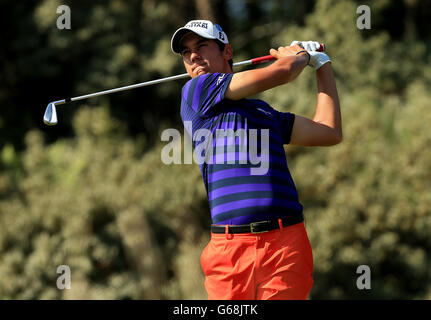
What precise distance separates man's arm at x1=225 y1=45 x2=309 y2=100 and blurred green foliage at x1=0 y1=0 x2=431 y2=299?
12.6 ft

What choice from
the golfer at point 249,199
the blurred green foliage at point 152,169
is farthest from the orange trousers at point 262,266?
the blurred green foliage at point 152,169

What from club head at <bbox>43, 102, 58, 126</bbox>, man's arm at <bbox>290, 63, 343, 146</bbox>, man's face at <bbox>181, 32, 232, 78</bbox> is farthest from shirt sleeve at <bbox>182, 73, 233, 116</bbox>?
club head at <bbox>43, 102, 58, 126</bbox>

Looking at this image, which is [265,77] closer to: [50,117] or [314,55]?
[314,55]

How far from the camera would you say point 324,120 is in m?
2.57

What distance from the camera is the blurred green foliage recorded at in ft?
20.1

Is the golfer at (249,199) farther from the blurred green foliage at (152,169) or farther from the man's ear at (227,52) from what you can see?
the blurred green foliage at (152,169)

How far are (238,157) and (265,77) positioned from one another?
32cm

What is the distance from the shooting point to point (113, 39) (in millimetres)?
10461

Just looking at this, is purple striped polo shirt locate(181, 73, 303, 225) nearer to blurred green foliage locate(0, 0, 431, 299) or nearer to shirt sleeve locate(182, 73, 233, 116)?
shirt sleeve locate(182, 73, 233, 116)

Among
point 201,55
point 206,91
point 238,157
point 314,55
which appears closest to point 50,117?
point 201,55

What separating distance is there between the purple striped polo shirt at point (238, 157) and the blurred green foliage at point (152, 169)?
144 inches

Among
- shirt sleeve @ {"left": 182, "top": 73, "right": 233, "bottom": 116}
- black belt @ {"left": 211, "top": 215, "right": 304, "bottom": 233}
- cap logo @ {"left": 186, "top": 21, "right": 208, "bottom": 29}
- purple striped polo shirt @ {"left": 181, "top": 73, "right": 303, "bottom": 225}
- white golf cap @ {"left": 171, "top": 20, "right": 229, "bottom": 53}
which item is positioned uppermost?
cap logo @ {"left": 186, "top": 21, "right": 208, "bottom": 29}

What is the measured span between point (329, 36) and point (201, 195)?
442 cm
